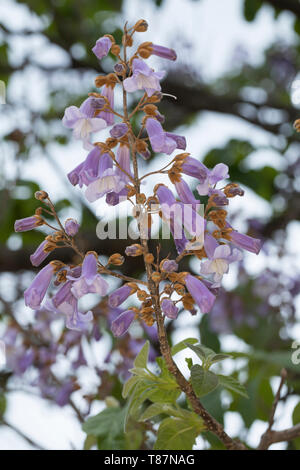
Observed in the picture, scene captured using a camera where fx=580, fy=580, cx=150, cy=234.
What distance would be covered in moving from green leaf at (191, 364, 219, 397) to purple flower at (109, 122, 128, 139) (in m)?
0.34

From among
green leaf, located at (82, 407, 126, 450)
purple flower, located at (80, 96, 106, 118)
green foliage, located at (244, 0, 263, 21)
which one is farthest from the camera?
green foliage, located at (244, 0, 263, 21)

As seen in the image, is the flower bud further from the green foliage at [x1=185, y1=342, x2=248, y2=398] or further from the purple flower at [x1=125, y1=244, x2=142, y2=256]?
the green foliage at [x1=185, y1=342, x2=248, y2=398]

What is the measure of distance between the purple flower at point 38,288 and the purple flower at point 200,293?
0.22 metres

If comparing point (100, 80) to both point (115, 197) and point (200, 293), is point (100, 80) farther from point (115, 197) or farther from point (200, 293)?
point (200, 293)

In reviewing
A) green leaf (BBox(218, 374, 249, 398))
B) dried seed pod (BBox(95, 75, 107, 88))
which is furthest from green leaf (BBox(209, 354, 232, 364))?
dried seed pod (BBox(95, 75, 107, 88))

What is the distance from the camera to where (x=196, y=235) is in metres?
0.80

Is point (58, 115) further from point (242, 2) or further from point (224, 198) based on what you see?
point (224, 198)

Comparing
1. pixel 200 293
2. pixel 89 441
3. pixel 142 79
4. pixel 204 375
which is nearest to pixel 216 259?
pixel 200 293

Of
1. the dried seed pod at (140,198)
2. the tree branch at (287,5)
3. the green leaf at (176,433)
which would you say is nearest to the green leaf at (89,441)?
the green leaf at (176,433)

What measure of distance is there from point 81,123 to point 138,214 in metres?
0.18

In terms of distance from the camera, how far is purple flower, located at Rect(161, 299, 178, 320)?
77 cm

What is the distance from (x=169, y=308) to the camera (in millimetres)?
770

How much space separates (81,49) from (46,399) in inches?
74.8
